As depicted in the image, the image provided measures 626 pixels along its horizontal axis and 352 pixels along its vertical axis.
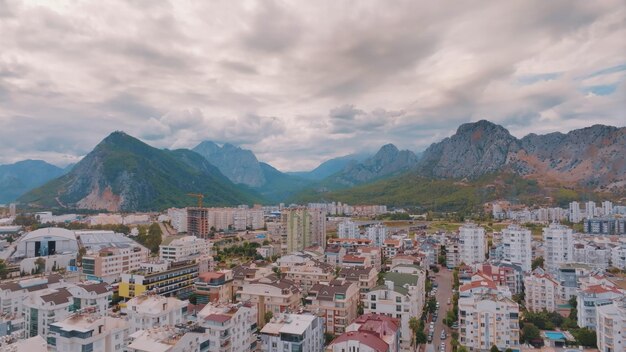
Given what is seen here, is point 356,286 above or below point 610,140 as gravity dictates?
below

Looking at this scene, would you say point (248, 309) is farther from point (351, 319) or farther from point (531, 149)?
point (531, 149)

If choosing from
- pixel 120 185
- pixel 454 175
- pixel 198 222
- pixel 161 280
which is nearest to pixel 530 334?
pixel 161 280

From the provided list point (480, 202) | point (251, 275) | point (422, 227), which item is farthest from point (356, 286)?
point (480, 202)

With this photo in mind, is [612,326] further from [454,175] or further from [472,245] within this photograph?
[454,175]

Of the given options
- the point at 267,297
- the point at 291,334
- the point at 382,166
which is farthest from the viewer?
the point at 382,166

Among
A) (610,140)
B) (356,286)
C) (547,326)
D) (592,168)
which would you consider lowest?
(547,326)

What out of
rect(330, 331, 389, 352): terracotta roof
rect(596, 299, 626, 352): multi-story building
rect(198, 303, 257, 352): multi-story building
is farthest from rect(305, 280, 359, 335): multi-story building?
rect(596, 299, 626, 352): multi-story building

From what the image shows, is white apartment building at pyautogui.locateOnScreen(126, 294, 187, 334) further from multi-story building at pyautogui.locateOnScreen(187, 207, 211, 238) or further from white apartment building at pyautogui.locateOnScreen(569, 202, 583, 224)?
white apartment building at pyautogui.locateOnScreen(569, 202, 583, 224)

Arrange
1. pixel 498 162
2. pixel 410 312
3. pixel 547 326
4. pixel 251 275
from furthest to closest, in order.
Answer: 1. pixel 498 162
2. pixel 251 275
3. pixel 547 326
4. pixel 410 312
